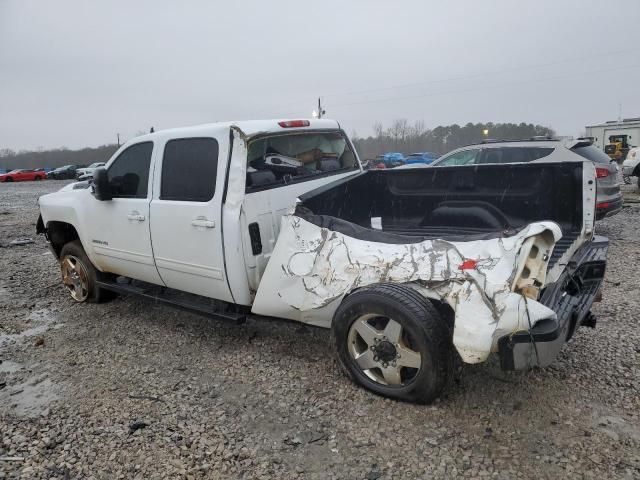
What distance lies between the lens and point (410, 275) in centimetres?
283

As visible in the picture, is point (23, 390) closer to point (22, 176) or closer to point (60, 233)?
point (60, 233)

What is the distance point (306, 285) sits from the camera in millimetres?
3250

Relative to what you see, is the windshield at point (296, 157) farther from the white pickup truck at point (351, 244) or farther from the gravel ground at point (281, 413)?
the gravel ground at point (281, 413)

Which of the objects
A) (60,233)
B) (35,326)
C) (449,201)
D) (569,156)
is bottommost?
(35,326)

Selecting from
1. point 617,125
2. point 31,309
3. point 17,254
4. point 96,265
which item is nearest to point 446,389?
point 96,265

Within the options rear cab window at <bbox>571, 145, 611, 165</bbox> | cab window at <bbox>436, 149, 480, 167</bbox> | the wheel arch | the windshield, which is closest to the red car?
the wheel arch

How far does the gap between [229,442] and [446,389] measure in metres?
1.37

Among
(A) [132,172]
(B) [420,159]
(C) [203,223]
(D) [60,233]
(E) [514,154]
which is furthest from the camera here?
(B) [420,159]

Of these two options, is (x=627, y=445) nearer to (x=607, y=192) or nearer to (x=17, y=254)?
(x=607, y=192)

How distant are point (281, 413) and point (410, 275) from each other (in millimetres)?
1238

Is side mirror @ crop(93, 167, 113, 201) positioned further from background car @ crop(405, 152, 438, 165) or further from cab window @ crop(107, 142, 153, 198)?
background car @ crop(405, 152, 438, 165)

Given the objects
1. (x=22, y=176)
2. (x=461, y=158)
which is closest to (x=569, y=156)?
(x=461, y=158)

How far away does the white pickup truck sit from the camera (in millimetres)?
2625

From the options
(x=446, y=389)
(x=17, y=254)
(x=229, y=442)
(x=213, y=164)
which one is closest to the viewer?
(x=229, y=442)
